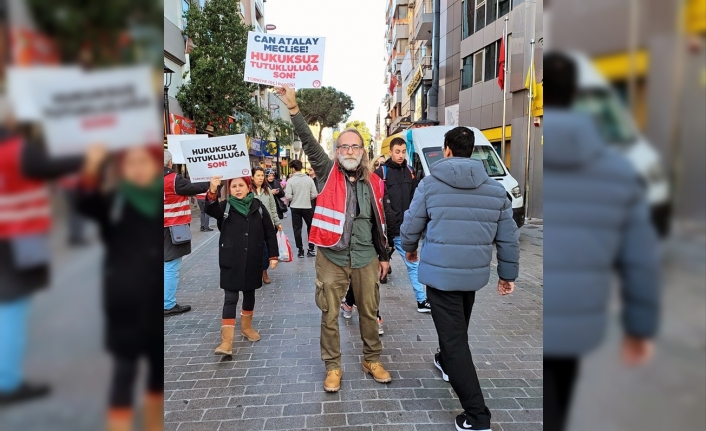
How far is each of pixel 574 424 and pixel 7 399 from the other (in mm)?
1226

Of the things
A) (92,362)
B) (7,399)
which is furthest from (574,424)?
(7,399)

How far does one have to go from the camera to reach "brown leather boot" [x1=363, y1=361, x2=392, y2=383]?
3.74 m

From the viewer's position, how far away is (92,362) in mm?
953

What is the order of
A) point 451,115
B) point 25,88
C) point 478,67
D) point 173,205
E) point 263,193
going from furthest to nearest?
point 451,115
point 478,67
point 263,193
point 173,205
point 25,88

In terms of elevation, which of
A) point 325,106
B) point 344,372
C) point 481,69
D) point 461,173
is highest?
point 325,106

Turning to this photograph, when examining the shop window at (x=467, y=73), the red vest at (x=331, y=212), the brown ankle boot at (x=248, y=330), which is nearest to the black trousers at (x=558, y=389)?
the red vest at (x=331, y=212)

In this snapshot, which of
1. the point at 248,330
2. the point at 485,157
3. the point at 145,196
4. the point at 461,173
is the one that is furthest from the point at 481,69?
the point at 145,196

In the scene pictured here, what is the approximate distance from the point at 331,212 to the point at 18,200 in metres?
2.82

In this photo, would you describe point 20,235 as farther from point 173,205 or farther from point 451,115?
point 451,115

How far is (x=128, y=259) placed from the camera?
3.17ft

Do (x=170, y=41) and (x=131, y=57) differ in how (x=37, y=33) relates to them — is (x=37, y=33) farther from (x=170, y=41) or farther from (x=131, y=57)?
(x=170, y=41)

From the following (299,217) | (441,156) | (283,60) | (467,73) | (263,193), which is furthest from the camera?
(467,73)

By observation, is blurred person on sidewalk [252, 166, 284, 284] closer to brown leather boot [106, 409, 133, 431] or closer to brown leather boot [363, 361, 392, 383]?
brown leather boot [363, 361, 392, 383]

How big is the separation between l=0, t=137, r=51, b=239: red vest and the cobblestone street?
2628 millimetres
